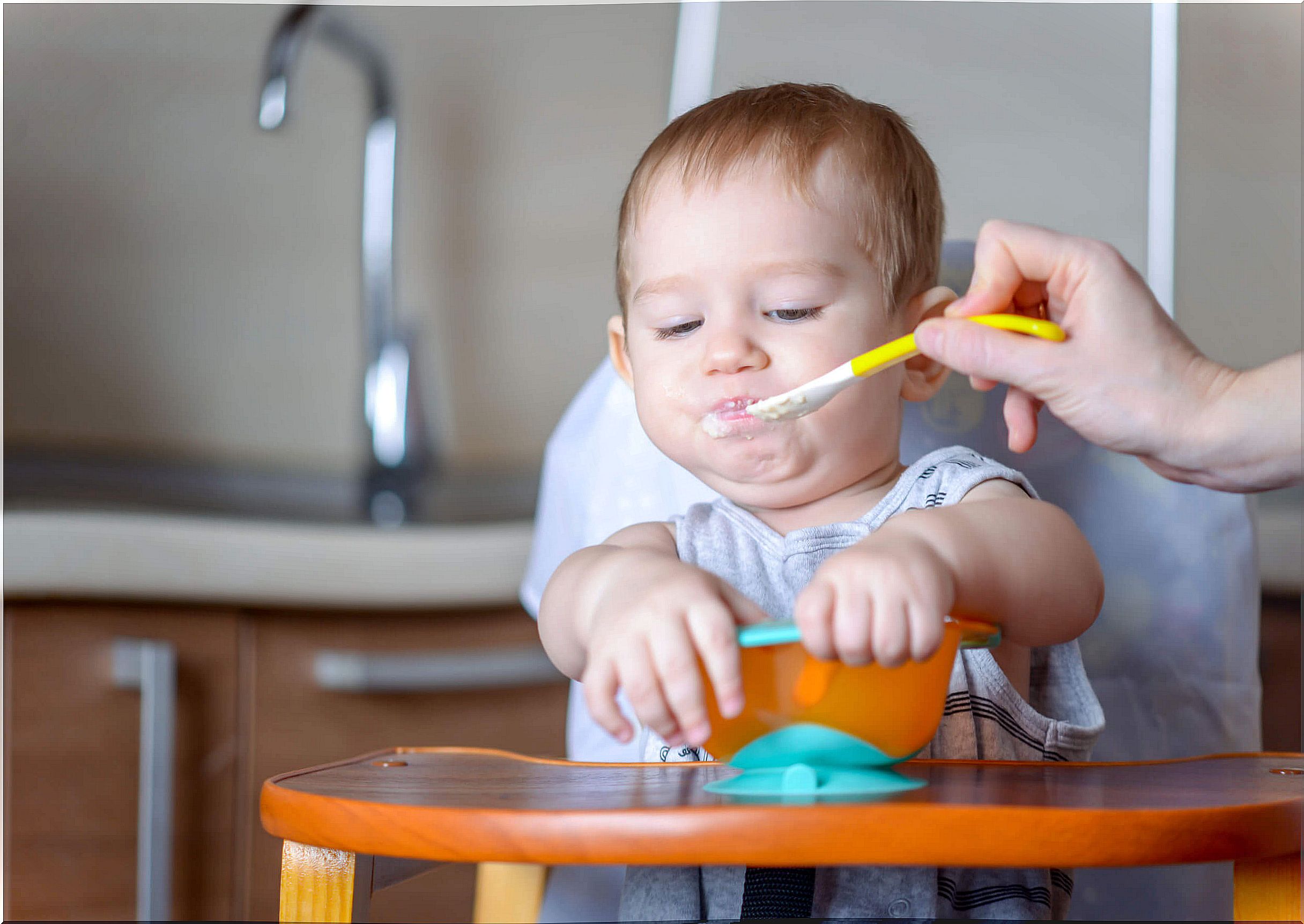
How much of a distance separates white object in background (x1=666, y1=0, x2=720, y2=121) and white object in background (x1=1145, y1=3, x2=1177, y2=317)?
0.32 metres

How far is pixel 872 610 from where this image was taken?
0.34 metres

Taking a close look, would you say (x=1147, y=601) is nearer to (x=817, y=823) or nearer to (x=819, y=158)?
(x=819, y=158)

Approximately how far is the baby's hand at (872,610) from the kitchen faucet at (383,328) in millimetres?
949

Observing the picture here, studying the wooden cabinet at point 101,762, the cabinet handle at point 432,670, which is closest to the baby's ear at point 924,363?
the cabinet handle at point 432,670

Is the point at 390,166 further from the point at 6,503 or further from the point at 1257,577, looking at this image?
the point at 1257,577

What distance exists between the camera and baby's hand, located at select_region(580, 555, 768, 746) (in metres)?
0.34

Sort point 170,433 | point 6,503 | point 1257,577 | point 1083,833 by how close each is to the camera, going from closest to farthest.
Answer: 1. point 1083,833
2. point 1257,577
3. point 6,503
4. point 170,433

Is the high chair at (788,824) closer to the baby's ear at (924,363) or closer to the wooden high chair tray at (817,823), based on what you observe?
the wooden high chair tray at (817,823)

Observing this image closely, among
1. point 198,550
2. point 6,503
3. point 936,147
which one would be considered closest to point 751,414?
point 936,147

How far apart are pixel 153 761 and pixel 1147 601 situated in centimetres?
74

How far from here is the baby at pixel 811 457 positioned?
1.53 ft

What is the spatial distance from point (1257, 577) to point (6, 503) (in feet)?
3.06

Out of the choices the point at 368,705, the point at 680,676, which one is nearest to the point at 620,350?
the point at 680,676

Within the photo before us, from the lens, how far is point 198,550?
0.88 meters
